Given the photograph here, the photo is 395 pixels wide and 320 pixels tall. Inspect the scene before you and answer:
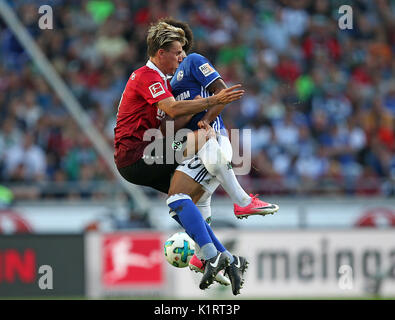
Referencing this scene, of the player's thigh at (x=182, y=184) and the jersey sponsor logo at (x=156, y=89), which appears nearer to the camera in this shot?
the jersey sponsor logo at (x=156, y=89)

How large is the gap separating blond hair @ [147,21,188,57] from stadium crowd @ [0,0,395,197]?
22.5ft

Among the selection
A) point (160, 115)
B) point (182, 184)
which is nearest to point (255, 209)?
point (182, 184)

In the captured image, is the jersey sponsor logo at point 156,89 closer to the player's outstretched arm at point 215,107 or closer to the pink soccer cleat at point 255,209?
the player's outstretched arm at point 215,107

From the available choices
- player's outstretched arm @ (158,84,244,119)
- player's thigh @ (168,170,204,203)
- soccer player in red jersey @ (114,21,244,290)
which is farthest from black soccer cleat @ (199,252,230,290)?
player's outstretched arm @ (158,84,244,119)

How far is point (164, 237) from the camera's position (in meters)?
14.8

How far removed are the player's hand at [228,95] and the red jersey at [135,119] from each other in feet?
2.32

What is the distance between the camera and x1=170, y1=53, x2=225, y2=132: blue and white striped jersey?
768 centimetres

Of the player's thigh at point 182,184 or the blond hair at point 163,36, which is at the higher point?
the blond hair at point 163,36

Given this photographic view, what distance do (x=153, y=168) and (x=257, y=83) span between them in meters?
9.14

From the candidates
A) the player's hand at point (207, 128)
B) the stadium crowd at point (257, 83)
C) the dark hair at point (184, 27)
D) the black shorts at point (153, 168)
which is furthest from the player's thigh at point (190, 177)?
the stadium crowd at point (257, 83)

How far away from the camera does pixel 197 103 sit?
733cm

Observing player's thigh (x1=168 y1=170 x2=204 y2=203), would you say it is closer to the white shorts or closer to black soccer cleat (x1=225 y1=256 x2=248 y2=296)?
the white shorts

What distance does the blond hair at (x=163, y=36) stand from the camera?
773cm

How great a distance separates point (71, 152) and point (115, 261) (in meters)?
2.33
